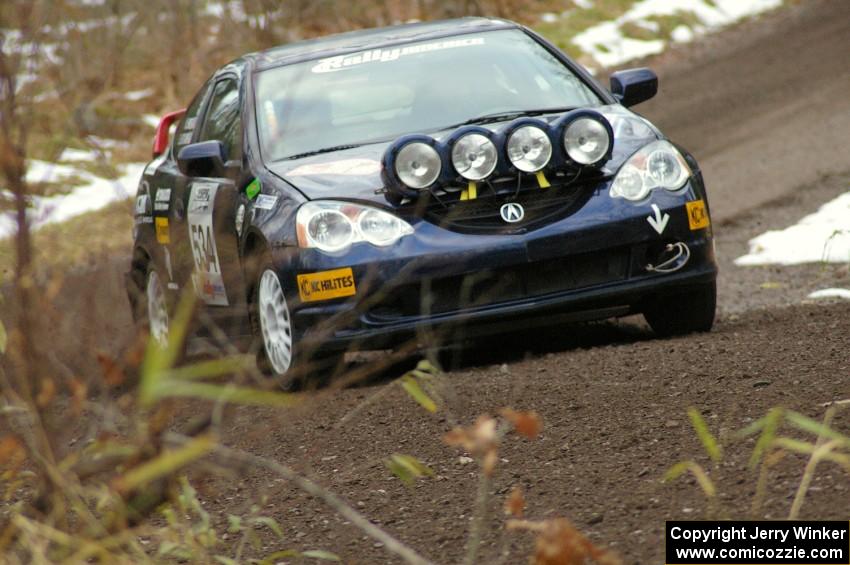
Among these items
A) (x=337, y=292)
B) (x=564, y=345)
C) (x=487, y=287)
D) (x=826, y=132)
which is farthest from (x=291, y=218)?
(x=826, y=132)

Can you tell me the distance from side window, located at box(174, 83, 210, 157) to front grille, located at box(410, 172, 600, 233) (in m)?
2.63

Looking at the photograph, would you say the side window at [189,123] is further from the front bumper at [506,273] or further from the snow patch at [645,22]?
the snow patch at [645,22]

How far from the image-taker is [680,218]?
6.65 meters

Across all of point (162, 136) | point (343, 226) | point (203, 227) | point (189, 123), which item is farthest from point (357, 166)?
point (162, 136)

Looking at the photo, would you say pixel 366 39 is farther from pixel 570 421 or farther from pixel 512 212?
pixel 570 421

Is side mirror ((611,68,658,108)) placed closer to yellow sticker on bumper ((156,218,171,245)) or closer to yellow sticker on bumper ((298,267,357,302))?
yellow sticker on bumper ((298,267,357,302))

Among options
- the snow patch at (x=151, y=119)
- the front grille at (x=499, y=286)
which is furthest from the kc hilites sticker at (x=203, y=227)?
the snow patch at (x=151, y=119)

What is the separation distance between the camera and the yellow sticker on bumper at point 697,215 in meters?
6.69

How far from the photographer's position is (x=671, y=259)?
665 cm

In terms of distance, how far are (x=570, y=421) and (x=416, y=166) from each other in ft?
5.48

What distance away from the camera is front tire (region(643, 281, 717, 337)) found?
6816 mm

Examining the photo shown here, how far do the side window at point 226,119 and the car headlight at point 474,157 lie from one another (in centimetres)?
142

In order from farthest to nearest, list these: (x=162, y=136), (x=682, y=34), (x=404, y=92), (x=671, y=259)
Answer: (x=682, y=34) → (x=162, y=136) → (x=404, y=92) → (x=671, y=259)

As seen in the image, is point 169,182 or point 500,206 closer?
point 500,206
